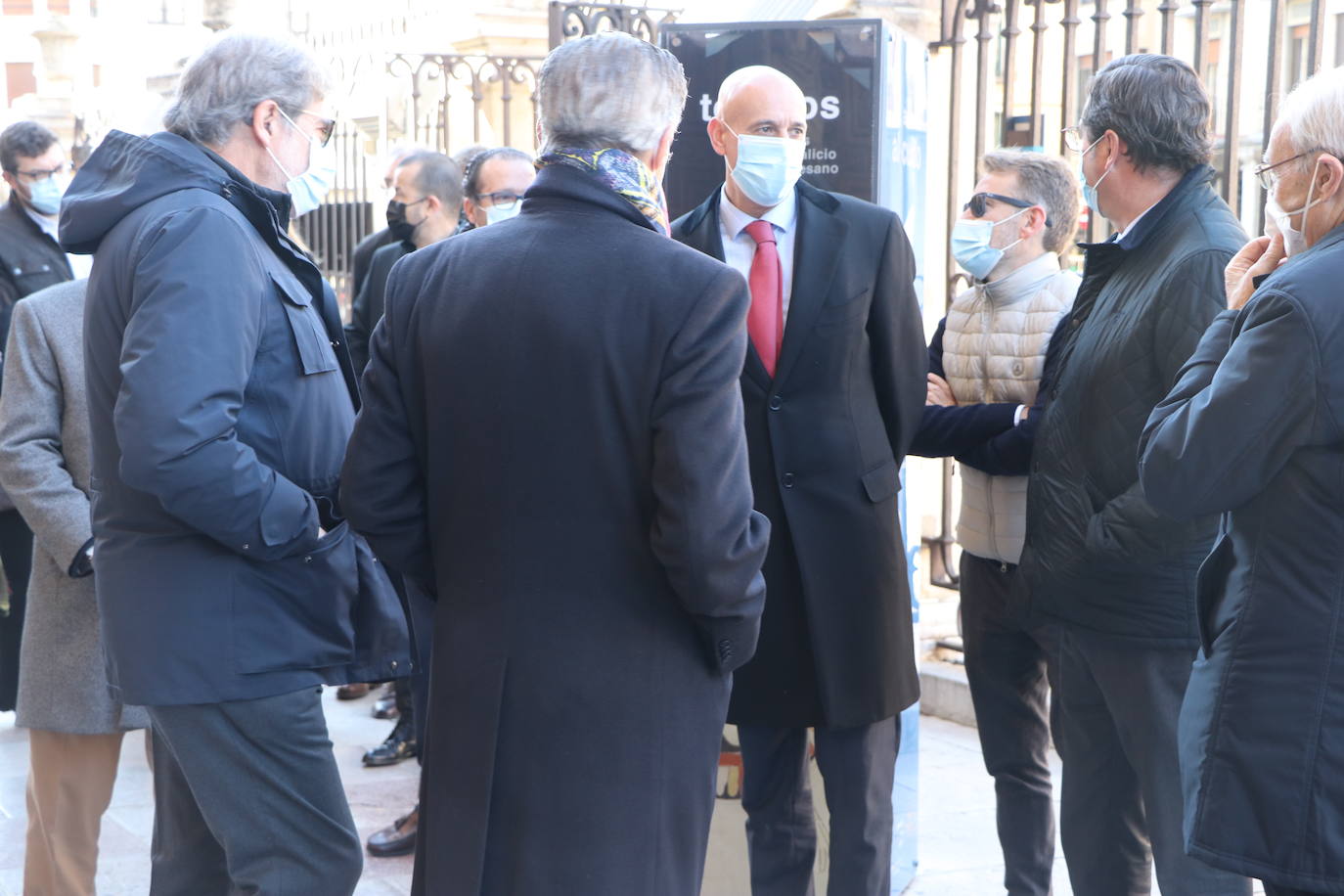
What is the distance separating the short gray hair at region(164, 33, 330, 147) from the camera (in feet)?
8.70

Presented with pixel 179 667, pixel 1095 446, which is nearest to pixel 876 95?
pixel 1095 446

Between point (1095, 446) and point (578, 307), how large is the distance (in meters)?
1.28

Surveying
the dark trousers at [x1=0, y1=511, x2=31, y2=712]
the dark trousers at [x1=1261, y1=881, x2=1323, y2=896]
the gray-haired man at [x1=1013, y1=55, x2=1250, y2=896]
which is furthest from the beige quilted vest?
the dark trousers at [x1=0, y1=511, x2=31, y2=712]

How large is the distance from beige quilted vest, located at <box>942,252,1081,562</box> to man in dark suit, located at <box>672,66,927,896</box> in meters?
0.27

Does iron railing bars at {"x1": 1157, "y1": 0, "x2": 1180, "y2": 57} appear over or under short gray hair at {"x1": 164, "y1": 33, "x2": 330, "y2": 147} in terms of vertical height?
over

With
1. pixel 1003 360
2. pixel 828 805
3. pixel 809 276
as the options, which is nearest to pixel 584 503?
pixel 809 276

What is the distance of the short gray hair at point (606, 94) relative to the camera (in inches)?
91.4

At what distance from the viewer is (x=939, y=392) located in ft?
12.0

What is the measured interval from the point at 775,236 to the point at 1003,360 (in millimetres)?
648

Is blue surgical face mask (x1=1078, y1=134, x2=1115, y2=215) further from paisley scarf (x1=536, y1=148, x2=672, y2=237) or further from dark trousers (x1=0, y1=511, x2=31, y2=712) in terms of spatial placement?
dark trousers (x1=0, y1=511, x2=31, y2=712)

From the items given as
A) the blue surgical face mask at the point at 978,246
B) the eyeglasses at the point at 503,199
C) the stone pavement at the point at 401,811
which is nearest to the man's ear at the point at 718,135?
the blue surgical face mask at the point at 978,246

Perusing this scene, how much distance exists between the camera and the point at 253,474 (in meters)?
2.43

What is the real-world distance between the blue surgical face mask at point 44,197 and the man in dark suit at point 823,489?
3128 millimetres

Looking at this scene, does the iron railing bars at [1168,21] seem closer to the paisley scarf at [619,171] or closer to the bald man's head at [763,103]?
the bald man's head at [763,103]
